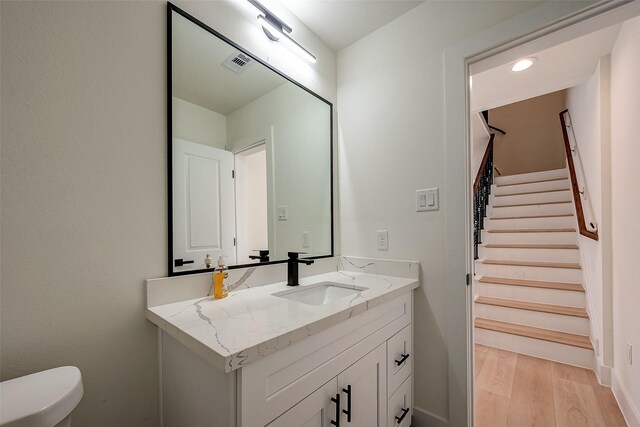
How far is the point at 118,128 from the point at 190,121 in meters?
0.28

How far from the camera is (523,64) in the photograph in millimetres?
1982

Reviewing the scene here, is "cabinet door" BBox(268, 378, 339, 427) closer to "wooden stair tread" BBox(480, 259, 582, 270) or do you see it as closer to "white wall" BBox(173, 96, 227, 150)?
"white wall" BBox(173, 96, 227, 150)

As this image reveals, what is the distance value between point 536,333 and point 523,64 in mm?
2203

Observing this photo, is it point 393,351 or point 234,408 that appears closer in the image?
point 234,408

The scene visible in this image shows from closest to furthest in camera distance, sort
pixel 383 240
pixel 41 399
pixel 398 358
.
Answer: pixel 41 399 → pixel 398 358 → pixel 383 240

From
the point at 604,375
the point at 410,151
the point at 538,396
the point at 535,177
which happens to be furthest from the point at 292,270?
the point at 535,177

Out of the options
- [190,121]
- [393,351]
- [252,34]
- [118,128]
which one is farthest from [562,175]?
[118,128]

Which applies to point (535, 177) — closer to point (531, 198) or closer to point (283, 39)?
point (531, 198)

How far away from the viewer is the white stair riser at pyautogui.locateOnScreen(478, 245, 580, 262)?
2.84m

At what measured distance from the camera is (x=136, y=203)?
3.30 ft

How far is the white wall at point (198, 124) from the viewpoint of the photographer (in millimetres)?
1131

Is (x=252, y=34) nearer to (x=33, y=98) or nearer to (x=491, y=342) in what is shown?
(x=33, y=98)

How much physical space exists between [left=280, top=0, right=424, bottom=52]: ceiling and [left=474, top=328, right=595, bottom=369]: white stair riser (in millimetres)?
2713

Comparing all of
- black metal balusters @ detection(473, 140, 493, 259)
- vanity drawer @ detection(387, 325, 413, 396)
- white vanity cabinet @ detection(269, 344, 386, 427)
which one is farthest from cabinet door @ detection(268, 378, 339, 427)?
black metal balusters @ detection(473, 140, 493, 259)
